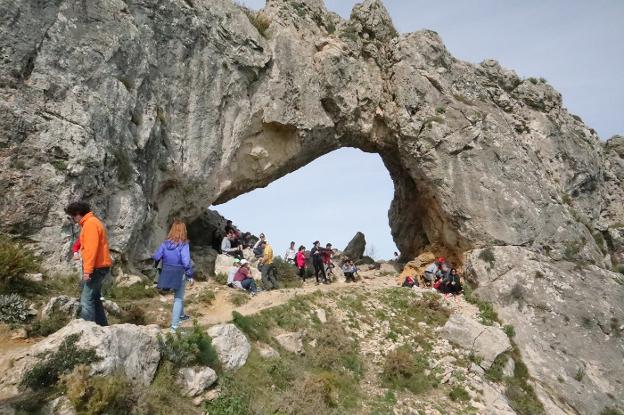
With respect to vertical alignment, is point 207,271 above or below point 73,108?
below

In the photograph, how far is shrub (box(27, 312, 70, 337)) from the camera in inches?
362

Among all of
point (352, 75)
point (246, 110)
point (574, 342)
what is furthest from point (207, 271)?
point (574, 342)

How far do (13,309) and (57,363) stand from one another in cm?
305

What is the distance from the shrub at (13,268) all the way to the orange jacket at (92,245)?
3197 mm

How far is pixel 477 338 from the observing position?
17406mm

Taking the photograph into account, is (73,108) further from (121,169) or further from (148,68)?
(148,68)

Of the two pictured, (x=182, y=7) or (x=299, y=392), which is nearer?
(x=299, y=392)

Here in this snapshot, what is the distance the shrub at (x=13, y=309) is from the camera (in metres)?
9.36

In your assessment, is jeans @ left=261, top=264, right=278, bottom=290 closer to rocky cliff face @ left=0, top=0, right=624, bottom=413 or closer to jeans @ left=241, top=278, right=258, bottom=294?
jeans @ left=241, top=278, right=258, bottom=294

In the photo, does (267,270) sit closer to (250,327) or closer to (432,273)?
(250,327)

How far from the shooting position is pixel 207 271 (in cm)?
2111

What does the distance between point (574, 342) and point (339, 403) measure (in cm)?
1309

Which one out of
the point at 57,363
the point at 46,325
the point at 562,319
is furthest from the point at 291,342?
the point at 562,319

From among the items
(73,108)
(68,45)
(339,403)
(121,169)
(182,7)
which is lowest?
(339,403)
